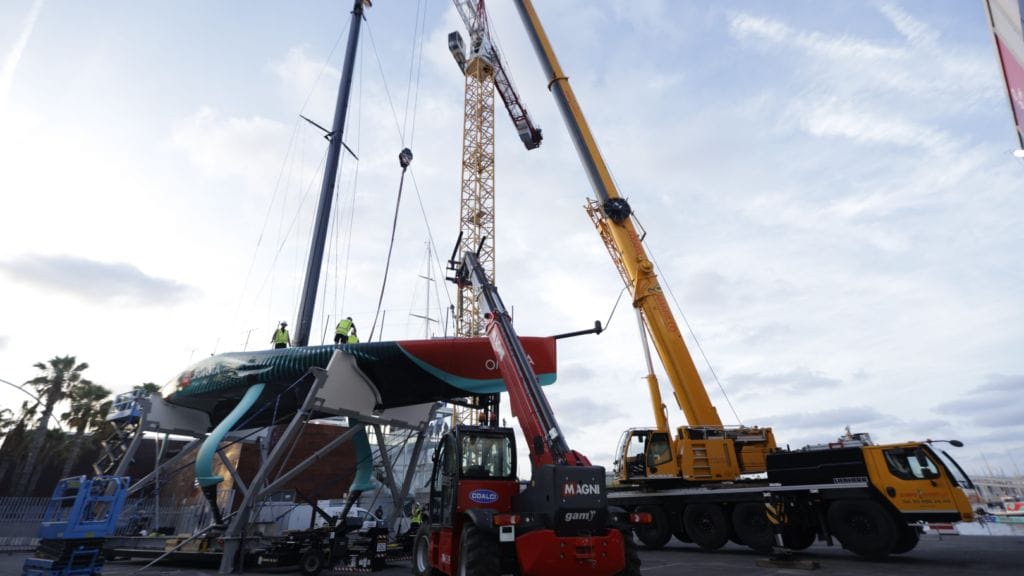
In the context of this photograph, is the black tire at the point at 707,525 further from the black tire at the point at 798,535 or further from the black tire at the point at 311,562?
the black tire at the point at 311,562

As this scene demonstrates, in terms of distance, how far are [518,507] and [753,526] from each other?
7943 millimetres

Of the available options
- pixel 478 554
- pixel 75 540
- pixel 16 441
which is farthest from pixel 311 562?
pixel 16 441

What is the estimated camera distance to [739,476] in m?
13.5

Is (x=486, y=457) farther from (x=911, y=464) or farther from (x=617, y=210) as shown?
(x=617, y=210)

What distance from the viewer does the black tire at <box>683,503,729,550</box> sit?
13305 mm

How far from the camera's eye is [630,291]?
16047 mm

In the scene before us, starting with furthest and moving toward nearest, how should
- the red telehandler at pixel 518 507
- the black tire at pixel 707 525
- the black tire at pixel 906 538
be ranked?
the black tire at pixel 707 525, the black tire at pixel 906 538, the red telehandler at pixel 518 507

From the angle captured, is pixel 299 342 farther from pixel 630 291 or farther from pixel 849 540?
pixel 849 540

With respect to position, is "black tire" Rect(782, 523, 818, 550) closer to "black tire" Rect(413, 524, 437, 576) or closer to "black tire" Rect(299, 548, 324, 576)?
"black tire" Rect(413, 524, 437, 576)

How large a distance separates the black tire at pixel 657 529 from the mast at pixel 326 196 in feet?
42.8

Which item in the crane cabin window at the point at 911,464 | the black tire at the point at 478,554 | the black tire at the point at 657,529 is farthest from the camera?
the black tire at the point at 657,529

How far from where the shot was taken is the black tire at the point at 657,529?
47.4 feet

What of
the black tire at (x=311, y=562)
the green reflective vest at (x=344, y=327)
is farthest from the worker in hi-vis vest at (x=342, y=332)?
the black tire at (x=311, y=562)

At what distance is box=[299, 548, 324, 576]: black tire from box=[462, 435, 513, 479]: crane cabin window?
21.6ft
